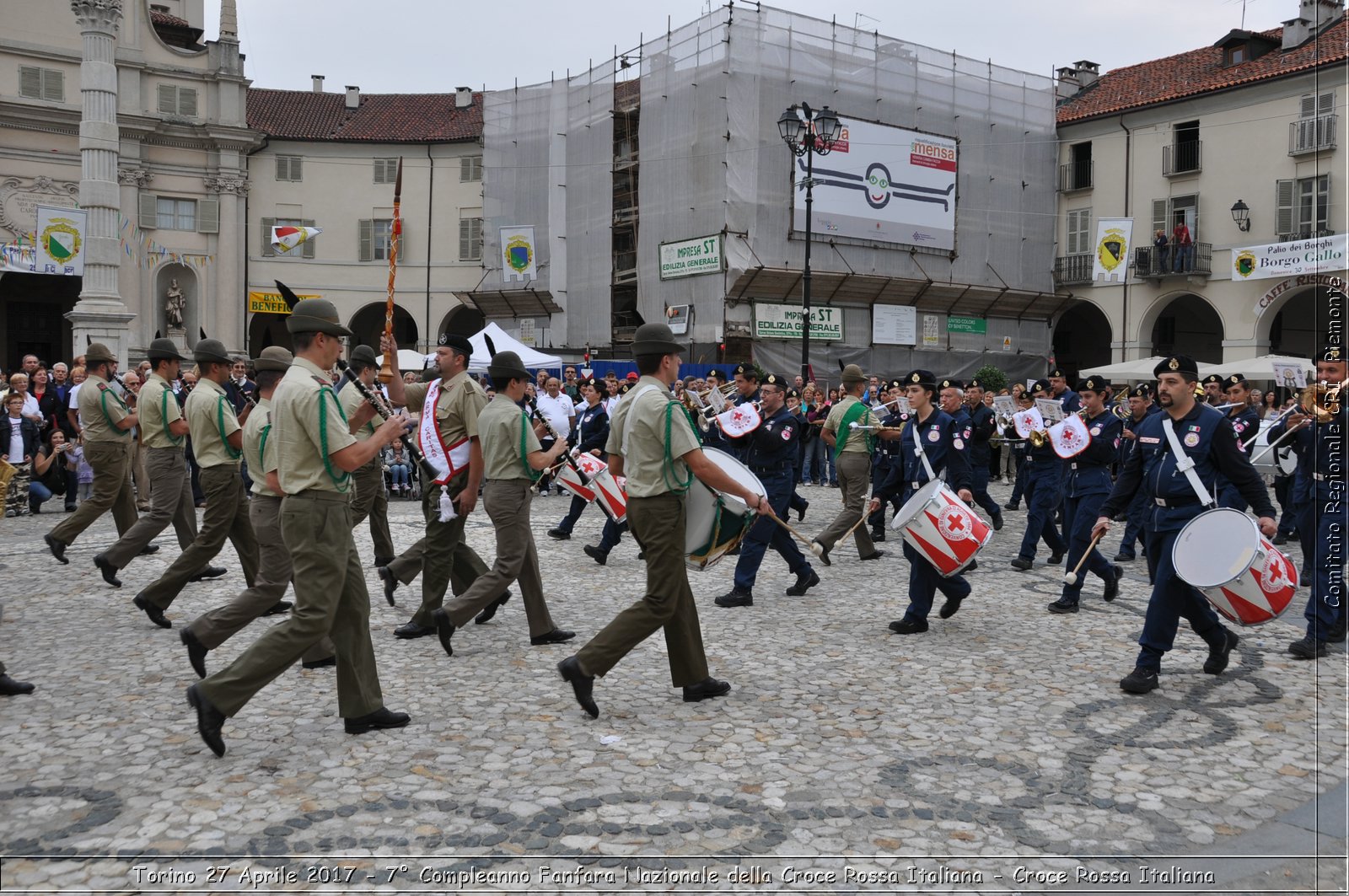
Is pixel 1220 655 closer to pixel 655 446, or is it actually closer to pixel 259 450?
pixel 655 446

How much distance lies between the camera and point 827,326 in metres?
31.3

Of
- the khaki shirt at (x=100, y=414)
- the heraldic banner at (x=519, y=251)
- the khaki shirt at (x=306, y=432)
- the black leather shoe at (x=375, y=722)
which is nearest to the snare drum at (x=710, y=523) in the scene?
the black leather shoe at (x=375, y=722)

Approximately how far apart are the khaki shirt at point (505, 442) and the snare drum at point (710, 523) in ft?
5.17

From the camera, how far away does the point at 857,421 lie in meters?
11.5

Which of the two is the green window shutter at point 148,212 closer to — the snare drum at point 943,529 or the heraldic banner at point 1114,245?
the heraldic banner at point 1114,245

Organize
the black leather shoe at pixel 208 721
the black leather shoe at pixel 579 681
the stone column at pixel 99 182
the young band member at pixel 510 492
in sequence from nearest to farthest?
1. the black leather shoe at pixel 208 721
2. the black leather shoe at pixel 579 681
3. the young band member at pixel 510 492
4. the stone column at pixel 99 182

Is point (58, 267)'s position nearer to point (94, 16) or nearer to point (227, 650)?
point (94, 16)

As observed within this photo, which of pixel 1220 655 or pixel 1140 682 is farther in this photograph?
pixel 1220 655

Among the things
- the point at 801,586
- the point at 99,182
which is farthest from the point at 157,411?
the point at 99,182

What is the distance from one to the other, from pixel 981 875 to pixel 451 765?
235cm

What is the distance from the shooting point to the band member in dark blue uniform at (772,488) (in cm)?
886

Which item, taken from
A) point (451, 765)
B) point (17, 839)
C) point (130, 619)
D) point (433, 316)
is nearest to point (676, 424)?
point (451, 765)

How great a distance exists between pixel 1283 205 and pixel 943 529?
28732 millimetres

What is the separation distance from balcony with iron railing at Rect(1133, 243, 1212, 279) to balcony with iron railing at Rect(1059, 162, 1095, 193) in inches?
138
